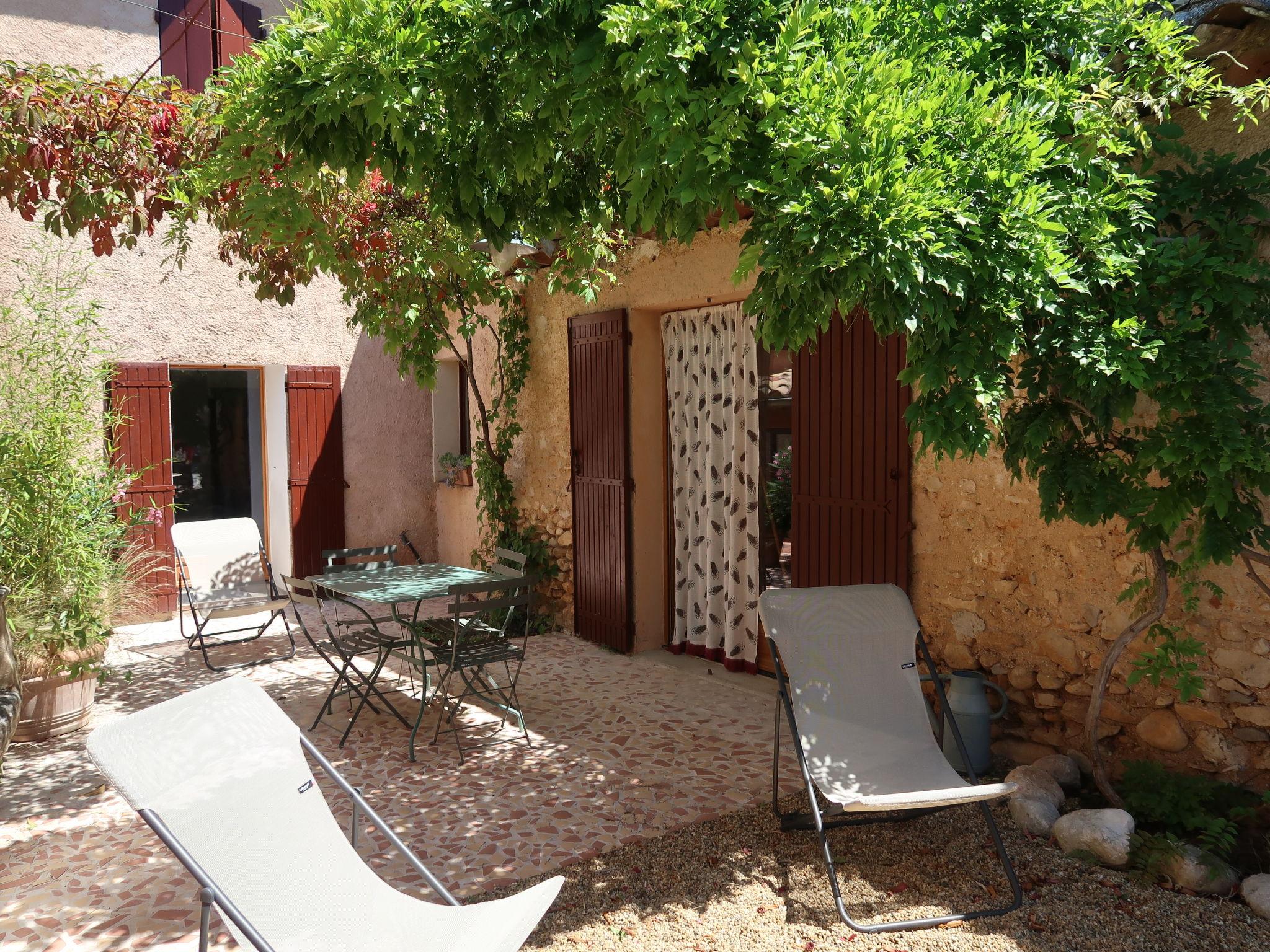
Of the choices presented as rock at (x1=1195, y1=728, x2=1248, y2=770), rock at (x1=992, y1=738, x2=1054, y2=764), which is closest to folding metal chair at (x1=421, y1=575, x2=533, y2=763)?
rock at (x1=992, y1=738, x2=1054, y2=764)

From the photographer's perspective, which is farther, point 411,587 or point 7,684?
point 411,587

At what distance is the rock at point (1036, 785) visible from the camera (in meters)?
3.55

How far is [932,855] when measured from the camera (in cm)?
339

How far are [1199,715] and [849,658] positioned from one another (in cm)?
130

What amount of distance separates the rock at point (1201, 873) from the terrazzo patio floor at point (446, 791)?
1538 mm

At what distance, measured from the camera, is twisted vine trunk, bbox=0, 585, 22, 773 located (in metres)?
3.08

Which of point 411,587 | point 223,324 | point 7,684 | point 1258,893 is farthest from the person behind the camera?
point 223,324

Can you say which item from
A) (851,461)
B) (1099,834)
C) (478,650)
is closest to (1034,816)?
(1099,834)

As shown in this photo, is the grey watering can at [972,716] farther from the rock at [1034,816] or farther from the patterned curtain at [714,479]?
the patterned curtain at [714,479]

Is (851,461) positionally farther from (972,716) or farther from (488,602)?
(488,602)

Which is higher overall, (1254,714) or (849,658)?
(849,658)

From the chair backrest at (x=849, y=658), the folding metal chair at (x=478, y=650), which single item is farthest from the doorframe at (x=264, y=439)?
the chair backrest at (x=849, y=658)

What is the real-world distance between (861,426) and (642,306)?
210 cm

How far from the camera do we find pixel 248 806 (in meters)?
2.43
